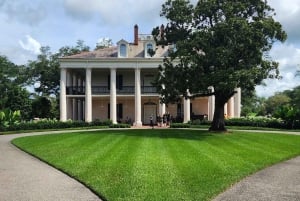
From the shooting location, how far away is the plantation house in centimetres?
4984

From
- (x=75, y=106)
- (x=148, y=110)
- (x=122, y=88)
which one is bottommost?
(x=148, y=110)

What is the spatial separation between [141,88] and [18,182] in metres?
40.9

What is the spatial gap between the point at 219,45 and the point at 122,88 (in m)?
26.4

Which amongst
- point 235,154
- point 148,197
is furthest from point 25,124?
point 148,197

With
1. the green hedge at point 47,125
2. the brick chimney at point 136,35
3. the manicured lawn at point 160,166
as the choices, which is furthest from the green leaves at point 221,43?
the brick chimney at point 136,35

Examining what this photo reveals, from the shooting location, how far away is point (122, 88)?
176 ft

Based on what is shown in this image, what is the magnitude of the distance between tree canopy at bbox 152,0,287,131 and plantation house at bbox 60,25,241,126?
54.5 feet

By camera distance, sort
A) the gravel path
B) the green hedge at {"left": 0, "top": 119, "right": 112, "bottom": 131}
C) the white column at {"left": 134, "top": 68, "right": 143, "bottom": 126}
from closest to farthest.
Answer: the gravel path, the green hedge at {"left": 0, "top": 119, "right": 112, "bottom": 131}, the white column at {"left": 134, "top": 68, "right": 143, "bottom": 126}

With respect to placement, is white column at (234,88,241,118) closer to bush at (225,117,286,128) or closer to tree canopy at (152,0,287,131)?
bush at (225,117,286,128)

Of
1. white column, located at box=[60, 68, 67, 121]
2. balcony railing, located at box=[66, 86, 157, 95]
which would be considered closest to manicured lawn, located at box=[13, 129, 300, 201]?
white column, located at box=[60, 68, 67, 121]

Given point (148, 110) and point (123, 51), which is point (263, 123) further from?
point (123, 51)

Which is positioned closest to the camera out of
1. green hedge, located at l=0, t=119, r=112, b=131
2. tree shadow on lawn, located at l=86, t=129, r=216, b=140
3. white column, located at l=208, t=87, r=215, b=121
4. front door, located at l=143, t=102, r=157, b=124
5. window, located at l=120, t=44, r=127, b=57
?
tree shadow on lawn, located at l=86, t=129, r=216, b=140

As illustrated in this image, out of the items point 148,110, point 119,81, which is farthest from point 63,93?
point 148,110

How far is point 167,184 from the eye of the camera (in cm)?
1085
